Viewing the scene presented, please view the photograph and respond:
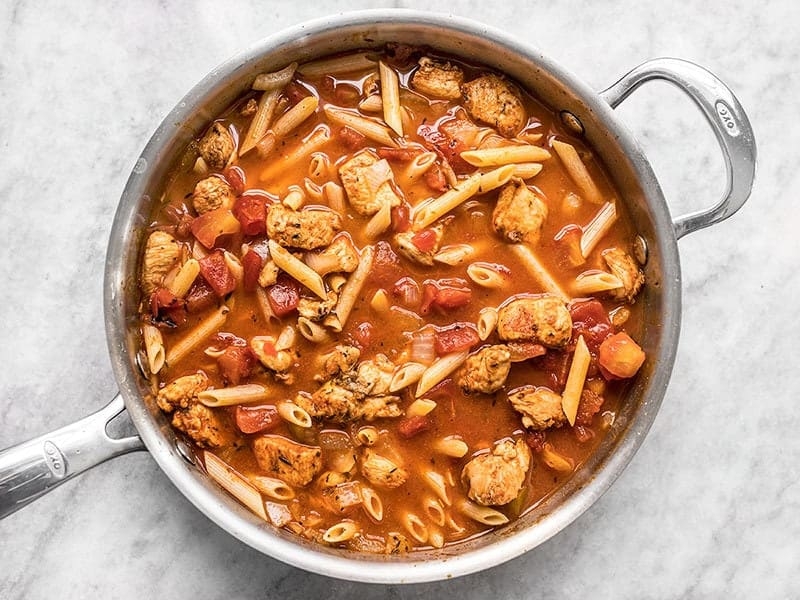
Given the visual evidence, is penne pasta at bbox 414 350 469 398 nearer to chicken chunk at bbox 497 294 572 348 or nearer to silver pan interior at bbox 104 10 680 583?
chicken chunk at bbox 497 294 572 348

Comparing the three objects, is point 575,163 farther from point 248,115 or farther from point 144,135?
point 144,135

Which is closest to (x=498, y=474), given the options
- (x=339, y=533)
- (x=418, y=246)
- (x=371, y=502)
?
(x=371, y=502)

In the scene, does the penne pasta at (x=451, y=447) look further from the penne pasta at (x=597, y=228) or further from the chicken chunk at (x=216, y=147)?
the chicken chunk at (x=216, y=147)

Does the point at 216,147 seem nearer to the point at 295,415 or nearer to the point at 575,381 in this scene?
the point at 295,415

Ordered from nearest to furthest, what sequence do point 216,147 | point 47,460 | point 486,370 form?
point 47,460 < point 486,370 < point 216,147

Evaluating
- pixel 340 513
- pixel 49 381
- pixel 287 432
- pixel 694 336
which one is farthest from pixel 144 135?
pixel 694 336

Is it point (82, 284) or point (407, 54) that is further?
point (82, 284)
